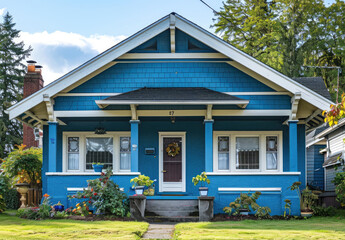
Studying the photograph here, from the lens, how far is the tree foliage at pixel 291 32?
28.0m

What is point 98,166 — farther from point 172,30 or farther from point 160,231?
point 172,30

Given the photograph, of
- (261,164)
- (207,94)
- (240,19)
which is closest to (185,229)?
(207,94)

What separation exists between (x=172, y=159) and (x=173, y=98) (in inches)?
113

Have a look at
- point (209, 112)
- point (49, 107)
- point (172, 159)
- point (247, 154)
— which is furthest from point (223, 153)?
point (49, 107)

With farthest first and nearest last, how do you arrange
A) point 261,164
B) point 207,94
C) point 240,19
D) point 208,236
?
point 240,19 → point 261,164 → point 207,94 → point 208,236

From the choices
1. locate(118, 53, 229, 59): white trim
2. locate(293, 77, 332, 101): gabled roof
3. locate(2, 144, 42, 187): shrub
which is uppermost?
locate(118, 53, 229, 59): white trim

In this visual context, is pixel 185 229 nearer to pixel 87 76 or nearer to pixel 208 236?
pixel 208 236

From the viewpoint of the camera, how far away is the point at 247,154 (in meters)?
16.4

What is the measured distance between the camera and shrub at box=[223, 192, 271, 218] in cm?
1365

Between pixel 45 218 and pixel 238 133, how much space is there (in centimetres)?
664

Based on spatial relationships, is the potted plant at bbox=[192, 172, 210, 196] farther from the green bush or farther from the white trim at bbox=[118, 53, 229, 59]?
the white trim at bbox=[118, 53, 229, 59]

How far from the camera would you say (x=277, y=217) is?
13797 millimetres

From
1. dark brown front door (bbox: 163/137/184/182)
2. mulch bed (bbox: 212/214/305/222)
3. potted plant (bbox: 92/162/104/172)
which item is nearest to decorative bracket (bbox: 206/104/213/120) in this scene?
dark brown front door (bbox: 163/137/184/182)

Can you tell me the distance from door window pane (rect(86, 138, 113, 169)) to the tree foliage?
1339 centimetres
